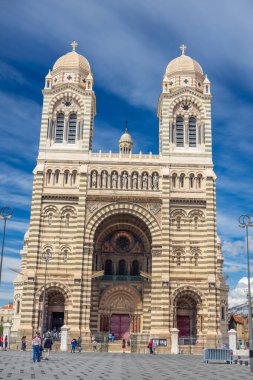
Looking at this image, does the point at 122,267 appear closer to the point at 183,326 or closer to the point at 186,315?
the point at 186,315

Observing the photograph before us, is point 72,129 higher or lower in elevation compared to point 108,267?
higher

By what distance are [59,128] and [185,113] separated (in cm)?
1453

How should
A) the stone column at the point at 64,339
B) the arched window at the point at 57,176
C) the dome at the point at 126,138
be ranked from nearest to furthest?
the stone column at the point at 64,339, the arched window at the point at 57,176, the dome at the point at 126,138

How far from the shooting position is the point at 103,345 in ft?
144

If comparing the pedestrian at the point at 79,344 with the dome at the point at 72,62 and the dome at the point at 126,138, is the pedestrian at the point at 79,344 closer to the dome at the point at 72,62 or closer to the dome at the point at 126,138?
the dome at the point at 126,138

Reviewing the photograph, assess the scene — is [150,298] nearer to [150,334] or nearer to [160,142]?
[150,334]

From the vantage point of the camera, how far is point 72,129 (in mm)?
52562

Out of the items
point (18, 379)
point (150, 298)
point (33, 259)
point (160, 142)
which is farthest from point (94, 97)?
point (18, 379)

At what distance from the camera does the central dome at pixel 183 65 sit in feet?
177

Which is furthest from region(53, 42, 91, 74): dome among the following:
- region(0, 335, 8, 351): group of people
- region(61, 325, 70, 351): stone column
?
region(0, 335, 8, 351): group of people

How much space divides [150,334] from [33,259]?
45.6 feet

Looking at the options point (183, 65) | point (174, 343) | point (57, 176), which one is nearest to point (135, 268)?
point (174, 343)

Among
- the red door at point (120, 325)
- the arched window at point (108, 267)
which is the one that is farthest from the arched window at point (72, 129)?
the red door at point (120, 325)

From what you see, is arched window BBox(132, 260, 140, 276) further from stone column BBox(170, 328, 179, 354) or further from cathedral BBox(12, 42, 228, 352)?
stone column BBox(170, 328, 179, 354)
